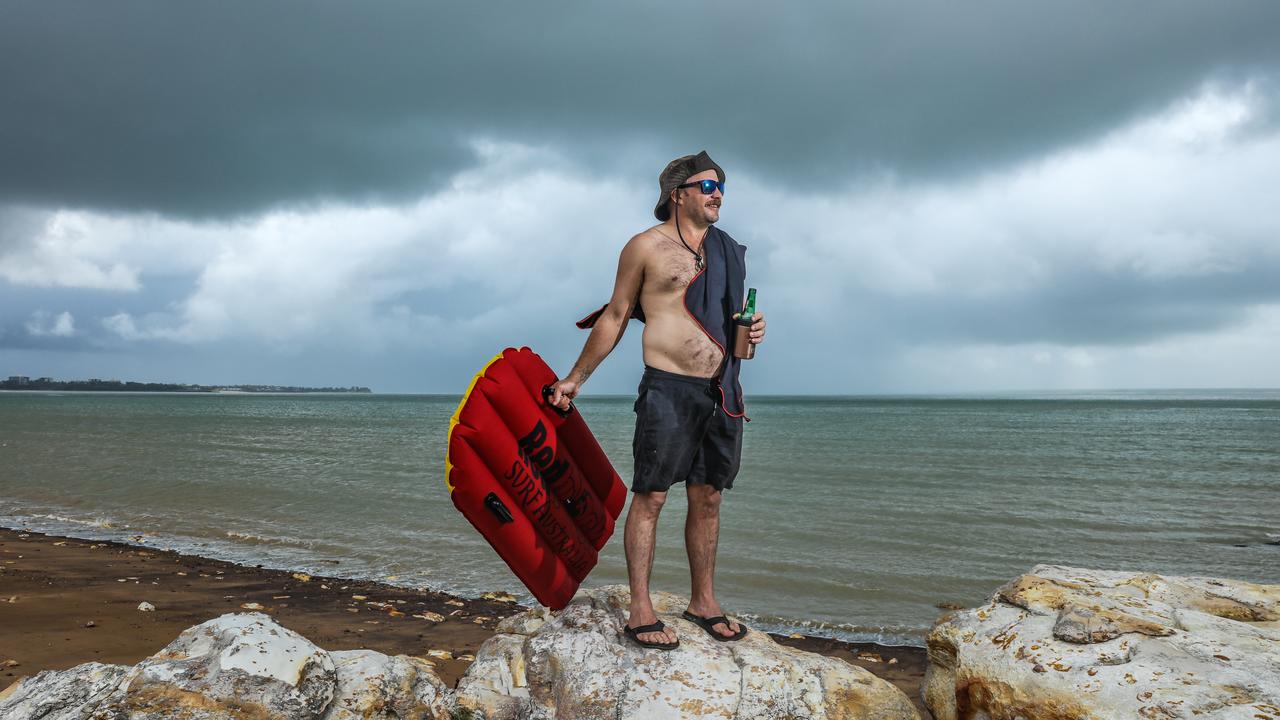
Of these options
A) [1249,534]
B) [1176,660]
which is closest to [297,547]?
[1176,660]

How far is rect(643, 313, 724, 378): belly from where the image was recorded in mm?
4242

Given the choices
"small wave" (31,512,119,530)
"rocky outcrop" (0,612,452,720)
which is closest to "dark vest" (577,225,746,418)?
"rocky outcrop" (0,612,452,720)

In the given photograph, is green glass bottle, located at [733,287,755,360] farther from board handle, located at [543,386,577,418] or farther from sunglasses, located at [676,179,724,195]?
board handle, located at [543,386,577,418]

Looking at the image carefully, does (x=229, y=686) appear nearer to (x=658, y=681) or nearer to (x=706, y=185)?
(x=658, y=681)

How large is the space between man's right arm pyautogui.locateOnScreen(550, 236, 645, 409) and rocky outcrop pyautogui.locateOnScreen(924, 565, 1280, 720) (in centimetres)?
232

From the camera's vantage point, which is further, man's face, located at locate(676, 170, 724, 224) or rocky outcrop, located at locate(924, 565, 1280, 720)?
man's face, located at locate(676, 170, 724, 224)

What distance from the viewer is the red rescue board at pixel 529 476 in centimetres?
412

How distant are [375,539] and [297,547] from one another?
3.41 feet

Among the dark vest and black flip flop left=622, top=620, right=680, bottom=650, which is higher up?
the dark vest

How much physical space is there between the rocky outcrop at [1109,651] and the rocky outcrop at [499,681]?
645 millimetres

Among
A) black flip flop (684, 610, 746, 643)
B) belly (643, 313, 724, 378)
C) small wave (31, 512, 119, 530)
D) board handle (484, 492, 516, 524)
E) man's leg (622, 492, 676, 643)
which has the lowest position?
small wave (31, 512, 119, 530)

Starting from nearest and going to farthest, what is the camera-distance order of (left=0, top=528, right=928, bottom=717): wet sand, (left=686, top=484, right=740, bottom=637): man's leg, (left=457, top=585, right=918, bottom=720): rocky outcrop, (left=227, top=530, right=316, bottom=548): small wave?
(left=457, top=585, right=918, bottom=720): rocky outcrop < (left=686, top=484, right=740, bottom=637): man's leg < (left=0, top=528, right=928, bottom=717): wet sand < (left=227, top=530, right=316, bottom=548): small wave

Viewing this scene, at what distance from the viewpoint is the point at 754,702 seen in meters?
3.78

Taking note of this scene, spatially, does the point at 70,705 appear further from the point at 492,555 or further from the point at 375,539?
the point at 375,539
